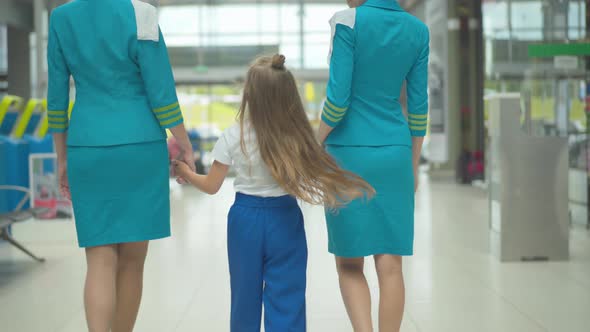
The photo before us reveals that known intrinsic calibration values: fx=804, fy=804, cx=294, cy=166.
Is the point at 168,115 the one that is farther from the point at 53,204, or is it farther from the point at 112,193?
the point at 53,204

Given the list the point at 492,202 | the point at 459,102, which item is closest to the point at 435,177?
the point at 459,102

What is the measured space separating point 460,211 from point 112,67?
728 centimetres

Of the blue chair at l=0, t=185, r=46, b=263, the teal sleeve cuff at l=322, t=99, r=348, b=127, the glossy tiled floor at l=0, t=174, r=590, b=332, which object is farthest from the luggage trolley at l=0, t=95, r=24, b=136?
the teal sleeve cuff at l=322, t=99, r=348, b=127

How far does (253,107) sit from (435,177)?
44.0 feet

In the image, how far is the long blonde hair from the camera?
110 inches

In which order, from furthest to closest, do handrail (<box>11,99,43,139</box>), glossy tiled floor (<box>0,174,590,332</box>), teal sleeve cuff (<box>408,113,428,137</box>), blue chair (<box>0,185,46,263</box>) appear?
handrail (<box>11,99,43,139</box>), blue chair (<box>0,185,46,263</box>), glossy tiled floor (<box>0,174,590,332</box>), teal sleeve cuff (<box>408,113,428,137</box>)

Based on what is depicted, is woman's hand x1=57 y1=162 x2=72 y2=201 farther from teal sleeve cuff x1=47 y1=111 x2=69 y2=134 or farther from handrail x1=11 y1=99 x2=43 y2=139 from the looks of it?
handrail x1=11 y1=99 x2=43 y2=139

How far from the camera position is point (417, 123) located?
3201 mm

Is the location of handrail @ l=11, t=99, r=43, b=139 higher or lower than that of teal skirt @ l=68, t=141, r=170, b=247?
higher

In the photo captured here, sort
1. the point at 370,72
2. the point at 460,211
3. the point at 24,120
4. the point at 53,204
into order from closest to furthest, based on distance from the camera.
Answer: the point at 370,72
the point at 24,120
the point at 53,204
the point at 460,211

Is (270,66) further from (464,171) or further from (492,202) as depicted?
(464,171)

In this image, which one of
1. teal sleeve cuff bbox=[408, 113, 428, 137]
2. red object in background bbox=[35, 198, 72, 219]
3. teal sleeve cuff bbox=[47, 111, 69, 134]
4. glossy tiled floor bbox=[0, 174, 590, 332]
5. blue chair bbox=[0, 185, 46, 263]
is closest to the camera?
teal sleeve cuff bbox=[47, 111, 69, 134]

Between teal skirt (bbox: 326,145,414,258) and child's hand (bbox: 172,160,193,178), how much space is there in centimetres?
57

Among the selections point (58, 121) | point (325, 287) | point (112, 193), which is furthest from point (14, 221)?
point (112, 193)
